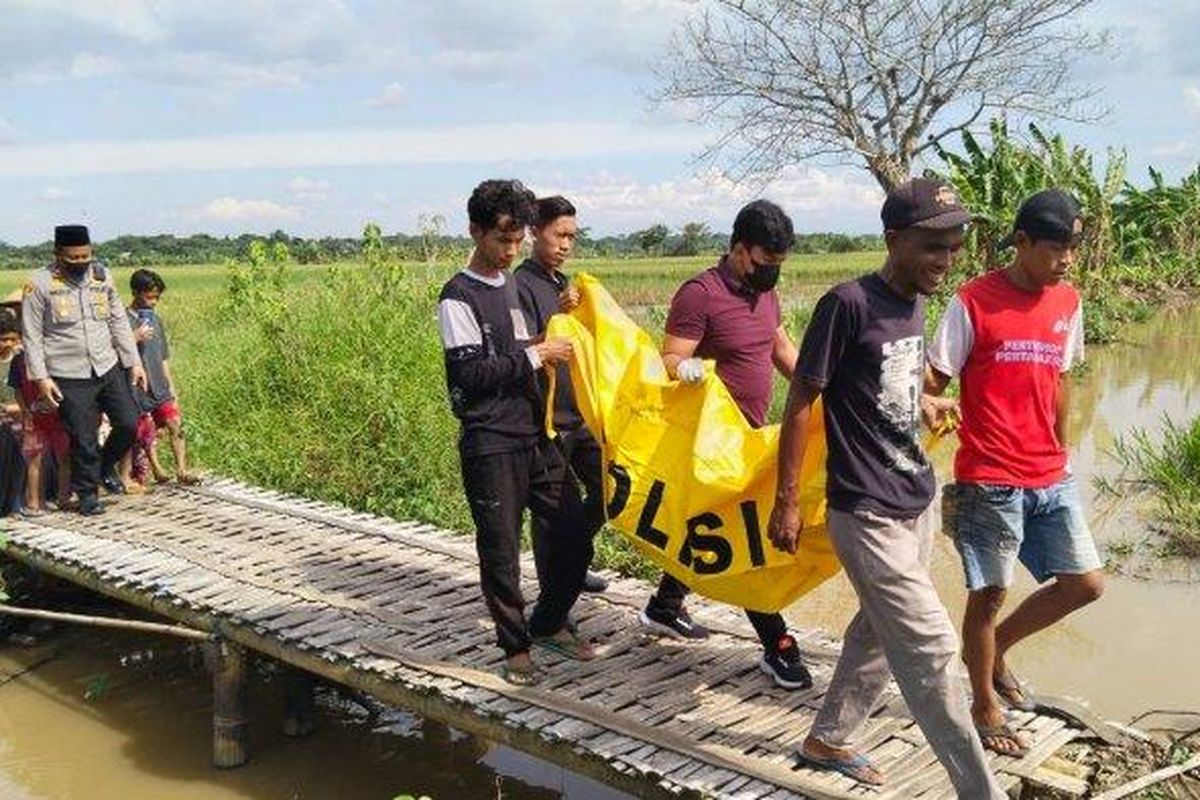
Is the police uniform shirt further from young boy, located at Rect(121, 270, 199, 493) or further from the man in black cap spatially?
the man in black cap

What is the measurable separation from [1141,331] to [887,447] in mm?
17122

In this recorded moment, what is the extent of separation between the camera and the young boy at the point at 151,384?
675cm

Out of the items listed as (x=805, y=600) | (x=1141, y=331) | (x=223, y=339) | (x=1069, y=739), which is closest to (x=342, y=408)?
(x=223, y=339)

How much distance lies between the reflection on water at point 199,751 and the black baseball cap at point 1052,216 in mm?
2802

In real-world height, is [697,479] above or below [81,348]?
below

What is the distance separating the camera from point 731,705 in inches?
149

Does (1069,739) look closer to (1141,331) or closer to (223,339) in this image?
(223,339)

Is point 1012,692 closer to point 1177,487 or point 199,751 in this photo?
point 199,751

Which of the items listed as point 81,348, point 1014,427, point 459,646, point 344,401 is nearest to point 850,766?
point 1014,427

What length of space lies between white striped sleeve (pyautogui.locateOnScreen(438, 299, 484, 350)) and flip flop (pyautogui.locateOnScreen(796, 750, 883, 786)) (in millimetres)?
1613

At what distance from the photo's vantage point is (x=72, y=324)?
6035 mm

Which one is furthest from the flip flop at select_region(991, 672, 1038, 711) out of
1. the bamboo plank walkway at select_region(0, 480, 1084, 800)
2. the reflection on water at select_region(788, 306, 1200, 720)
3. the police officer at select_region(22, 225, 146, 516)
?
the police officer at select_region(22, 225, 146, 516)

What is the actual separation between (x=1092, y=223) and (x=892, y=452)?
17.8m

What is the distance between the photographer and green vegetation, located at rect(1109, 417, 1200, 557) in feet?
21.9
